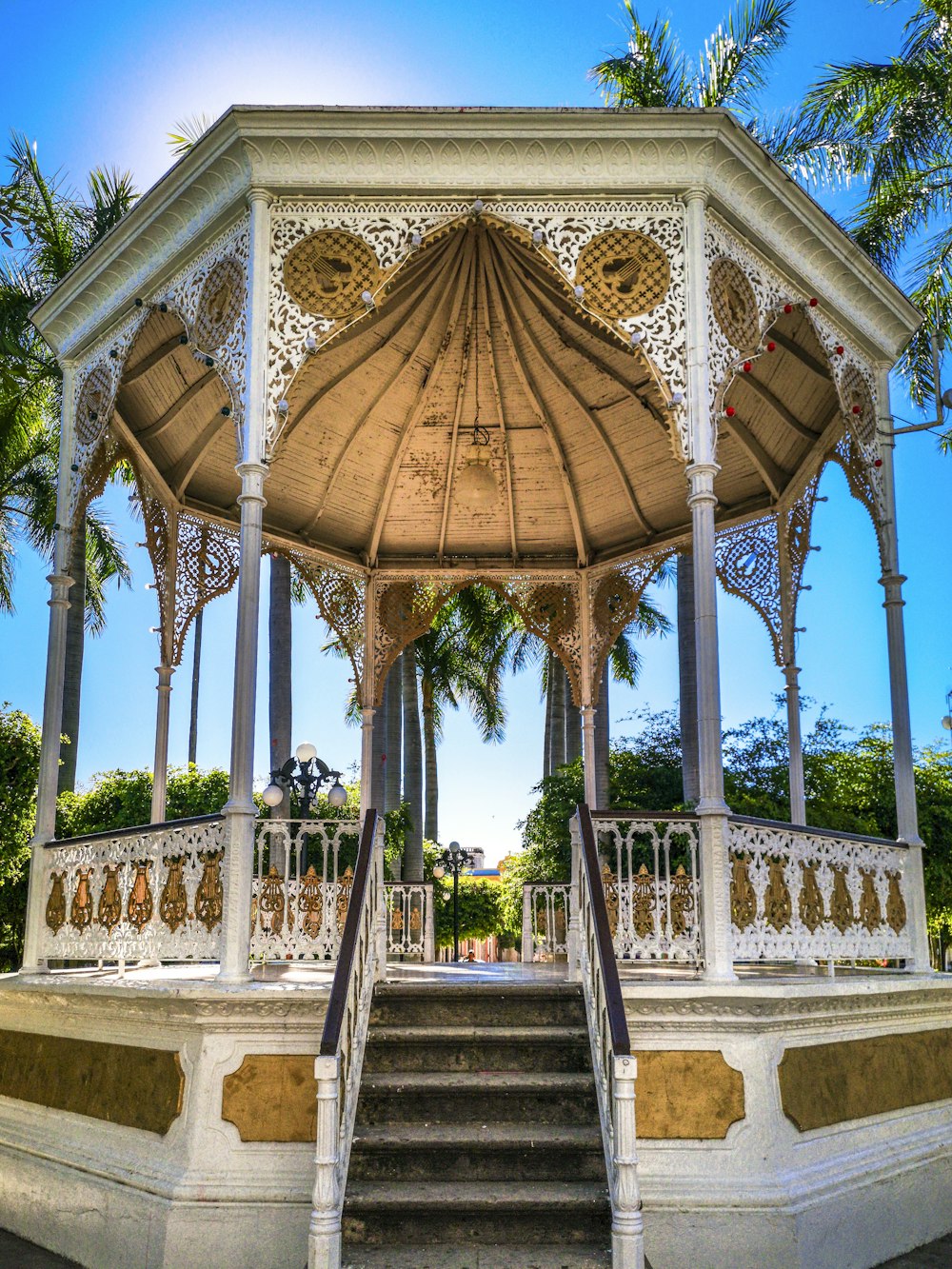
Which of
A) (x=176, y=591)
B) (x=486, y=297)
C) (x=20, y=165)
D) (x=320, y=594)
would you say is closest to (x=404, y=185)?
(x=486, y=297)

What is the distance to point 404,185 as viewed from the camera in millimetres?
7430

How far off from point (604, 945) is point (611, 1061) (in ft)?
2.27

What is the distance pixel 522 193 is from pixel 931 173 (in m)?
10.5

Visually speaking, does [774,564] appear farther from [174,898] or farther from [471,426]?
[174,898]

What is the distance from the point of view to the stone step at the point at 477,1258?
5.25 meters

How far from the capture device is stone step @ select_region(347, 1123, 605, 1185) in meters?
5.82

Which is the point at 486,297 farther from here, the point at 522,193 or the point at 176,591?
the point at 176,591

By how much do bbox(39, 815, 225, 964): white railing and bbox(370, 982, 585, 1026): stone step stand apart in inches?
42.9

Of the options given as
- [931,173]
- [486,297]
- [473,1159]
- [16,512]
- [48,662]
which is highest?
[931,173]

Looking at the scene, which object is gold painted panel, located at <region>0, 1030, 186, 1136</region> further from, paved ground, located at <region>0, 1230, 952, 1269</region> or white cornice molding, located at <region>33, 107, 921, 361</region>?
white cornice molding, located at <region>33, 107, 921, 361</region>

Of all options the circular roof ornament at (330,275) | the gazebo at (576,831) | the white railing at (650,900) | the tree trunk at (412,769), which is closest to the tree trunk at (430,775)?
the tree trunk at (412,769)

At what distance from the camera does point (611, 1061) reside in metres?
5.56

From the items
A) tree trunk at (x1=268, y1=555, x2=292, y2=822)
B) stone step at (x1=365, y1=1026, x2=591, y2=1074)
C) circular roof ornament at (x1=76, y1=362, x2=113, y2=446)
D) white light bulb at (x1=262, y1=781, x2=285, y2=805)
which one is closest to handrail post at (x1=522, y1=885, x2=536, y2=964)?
white light bulb at (x1=262, y1=781, x2=285, y2=805)

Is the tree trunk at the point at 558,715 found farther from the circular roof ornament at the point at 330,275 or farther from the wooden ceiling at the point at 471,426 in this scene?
the circular roof ornament at the point at 330,275
